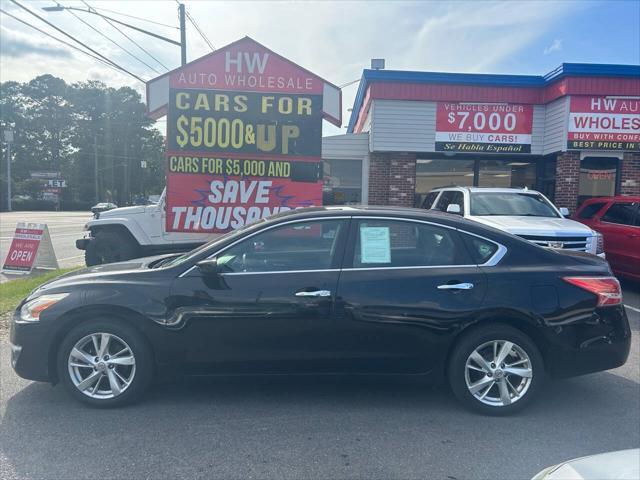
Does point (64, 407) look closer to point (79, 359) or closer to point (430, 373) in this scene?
point (79, 359)

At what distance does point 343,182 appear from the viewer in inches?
587

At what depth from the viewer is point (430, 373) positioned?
402cm

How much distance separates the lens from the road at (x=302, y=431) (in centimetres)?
321

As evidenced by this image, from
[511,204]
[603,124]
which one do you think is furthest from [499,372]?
[603,124]

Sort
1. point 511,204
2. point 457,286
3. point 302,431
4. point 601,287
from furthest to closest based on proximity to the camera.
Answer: point 511,204 < point 601,287 < point 457,286 < point 302,431

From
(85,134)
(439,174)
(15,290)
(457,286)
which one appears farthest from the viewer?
(85,134)

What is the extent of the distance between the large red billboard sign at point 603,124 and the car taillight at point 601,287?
10.6 metres

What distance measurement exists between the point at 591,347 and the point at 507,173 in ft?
39.4

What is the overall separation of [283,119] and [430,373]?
5925 mm

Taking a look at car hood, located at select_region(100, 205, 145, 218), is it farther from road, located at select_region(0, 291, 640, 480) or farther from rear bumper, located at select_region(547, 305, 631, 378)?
rear bumper, located at select_region(547, 305, 631, 378)

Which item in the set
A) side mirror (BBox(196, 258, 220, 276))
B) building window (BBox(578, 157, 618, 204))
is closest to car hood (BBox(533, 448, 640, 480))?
side mirror (BBox(196, 258, 220, 276))

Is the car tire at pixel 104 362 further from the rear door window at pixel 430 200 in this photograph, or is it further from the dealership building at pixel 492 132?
the dealership building at pixel 492 132

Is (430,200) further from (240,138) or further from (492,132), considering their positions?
(240,138)

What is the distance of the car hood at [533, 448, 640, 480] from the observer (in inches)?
71.2
